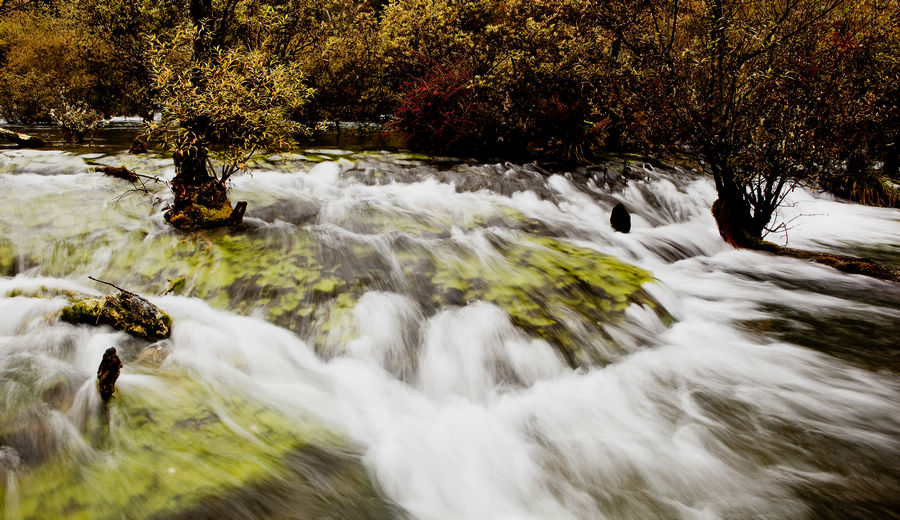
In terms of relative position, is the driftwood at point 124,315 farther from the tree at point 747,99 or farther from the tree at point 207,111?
the tree at point 747,99

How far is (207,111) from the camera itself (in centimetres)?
545

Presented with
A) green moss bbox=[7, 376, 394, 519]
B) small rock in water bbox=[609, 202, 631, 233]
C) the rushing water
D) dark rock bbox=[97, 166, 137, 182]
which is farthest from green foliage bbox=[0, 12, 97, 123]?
small rock in water bbox=[609, 202, 631, 233]

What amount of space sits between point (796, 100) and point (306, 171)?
9.49 m

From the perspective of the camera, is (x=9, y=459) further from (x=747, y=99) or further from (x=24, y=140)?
(x=24, y=140)

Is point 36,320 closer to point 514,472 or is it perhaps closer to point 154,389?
point 154,389

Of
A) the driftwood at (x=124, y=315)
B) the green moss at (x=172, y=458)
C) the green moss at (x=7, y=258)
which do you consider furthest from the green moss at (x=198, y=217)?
the green moss at (x=172, y=458)

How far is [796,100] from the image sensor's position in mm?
7332

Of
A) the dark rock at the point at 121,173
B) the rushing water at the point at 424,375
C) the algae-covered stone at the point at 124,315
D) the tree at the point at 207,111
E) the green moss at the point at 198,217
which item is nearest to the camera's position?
the rushing water at the point at 424,375

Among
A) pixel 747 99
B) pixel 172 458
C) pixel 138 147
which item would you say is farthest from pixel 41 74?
pixel 747 99

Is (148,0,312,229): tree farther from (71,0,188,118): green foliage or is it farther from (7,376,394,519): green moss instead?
(71,0,188,118): green foliage

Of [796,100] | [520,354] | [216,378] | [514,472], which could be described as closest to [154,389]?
[216,378]

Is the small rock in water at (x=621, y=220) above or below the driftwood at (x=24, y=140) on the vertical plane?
below

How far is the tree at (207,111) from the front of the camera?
547 cm

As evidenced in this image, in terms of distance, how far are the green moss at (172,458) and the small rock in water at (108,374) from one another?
0.26ft
